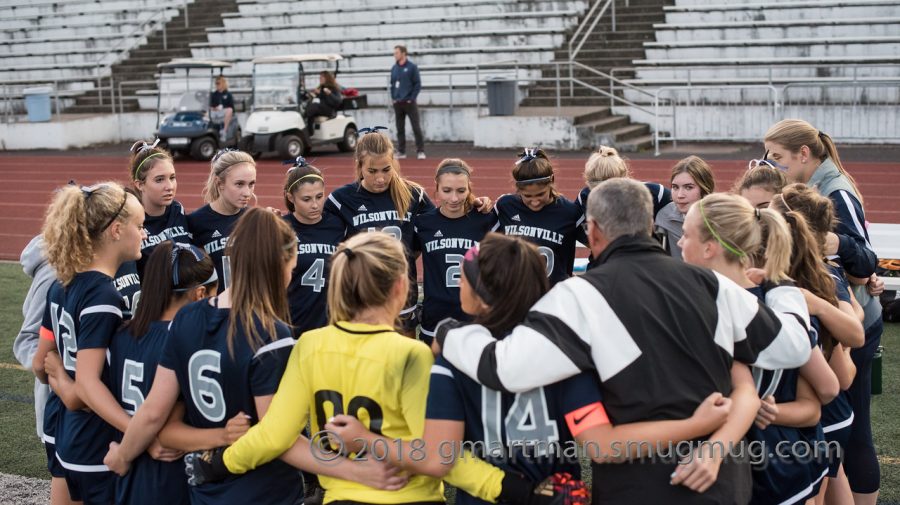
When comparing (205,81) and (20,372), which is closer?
(20,372)

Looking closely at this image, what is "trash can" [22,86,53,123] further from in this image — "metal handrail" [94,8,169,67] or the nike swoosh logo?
the nike swoosh logo

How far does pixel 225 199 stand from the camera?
5.18m

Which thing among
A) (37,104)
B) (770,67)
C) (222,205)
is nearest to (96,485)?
(222,205)

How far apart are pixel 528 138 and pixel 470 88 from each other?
3317 millimetres

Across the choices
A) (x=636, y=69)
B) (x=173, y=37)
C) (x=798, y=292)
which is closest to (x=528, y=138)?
(x=636, y=69)

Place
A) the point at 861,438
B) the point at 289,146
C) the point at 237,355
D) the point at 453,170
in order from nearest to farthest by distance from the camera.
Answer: the point at 237,355
the point at 861,438
the point at 453,170
the point at 289,146

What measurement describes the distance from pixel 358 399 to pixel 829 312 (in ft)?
5.44

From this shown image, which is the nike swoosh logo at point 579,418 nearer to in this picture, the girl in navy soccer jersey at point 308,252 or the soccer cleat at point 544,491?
the soccer cleat at point 544,491

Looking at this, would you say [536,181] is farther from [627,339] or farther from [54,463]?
[54,463]

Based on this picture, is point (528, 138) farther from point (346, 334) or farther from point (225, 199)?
point (346, 334)

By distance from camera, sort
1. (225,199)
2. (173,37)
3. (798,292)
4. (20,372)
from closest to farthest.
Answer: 1. (798,292)
2. (225,199)
3. (20,372)
4. (173,37)

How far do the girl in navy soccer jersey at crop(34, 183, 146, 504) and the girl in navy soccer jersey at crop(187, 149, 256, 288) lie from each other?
132 centimetres

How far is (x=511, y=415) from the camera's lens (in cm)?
284

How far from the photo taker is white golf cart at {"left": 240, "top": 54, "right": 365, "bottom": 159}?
1819 cm
